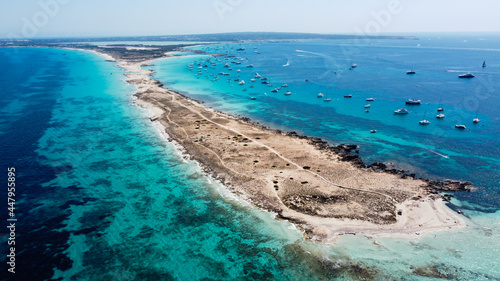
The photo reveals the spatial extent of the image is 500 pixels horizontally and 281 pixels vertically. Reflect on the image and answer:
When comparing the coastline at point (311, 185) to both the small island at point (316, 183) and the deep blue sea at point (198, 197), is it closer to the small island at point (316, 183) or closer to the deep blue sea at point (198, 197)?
the small island at point (316, 183)

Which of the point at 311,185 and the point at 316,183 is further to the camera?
the point at 316,183

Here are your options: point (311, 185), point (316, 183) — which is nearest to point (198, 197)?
point (311, 185)

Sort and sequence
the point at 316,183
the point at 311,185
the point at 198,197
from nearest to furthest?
the point at 198,197 → the point at 311,185 → the point at 316,183

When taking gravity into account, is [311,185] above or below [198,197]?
above

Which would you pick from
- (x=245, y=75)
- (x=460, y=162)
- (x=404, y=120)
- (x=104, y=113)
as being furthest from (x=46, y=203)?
(x=245, y=75)

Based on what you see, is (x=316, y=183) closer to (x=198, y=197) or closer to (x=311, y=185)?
(x=311, y=185)

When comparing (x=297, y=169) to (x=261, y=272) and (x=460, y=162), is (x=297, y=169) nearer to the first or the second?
(x=261, y=272)

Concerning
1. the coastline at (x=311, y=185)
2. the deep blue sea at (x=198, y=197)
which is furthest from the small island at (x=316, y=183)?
the deep blue sea at (x=198, y=197)

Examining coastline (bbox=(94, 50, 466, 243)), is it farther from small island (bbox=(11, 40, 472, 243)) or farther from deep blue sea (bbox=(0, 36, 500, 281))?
deep blue sea (bbox=(0, 36, 500, 281))
